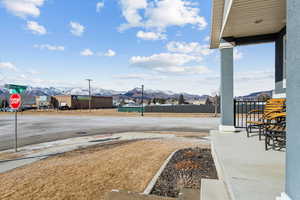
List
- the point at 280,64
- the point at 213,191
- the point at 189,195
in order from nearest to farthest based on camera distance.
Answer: the point at 213,191, the point at 189,195, the point at 280,64

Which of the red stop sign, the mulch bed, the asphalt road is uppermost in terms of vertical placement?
the red stop sign

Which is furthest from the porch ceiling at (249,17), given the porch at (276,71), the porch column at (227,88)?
the porch column at (227,88)

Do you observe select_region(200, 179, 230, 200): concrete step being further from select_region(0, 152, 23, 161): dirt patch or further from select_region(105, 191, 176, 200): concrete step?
select_region(0, 152, 23, 161): dirt patch

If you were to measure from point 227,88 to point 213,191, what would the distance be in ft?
11.7

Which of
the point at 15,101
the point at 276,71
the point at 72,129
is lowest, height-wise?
the point at 72,129

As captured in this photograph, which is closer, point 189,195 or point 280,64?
point 189,195

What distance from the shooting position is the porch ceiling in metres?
3.40

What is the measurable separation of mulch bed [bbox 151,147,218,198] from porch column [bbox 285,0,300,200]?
1853 mm

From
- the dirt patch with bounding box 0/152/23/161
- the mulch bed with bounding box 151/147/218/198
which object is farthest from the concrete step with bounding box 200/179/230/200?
the dirt patch with bounding box 0/152/23/161

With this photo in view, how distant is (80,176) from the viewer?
344 centimetres

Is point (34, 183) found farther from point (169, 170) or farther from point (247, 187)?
point (247, 187)

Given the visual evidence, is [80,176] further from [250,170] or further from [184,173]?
[250,170]

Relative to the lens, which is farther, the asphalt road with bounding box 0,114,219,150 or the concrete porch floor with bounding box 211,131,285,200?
the asphalt road with bounding box 0,114,219,150

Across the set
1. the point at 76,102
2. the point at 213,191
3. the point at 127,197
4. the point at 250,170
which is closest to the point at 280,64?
the point at 250,170
